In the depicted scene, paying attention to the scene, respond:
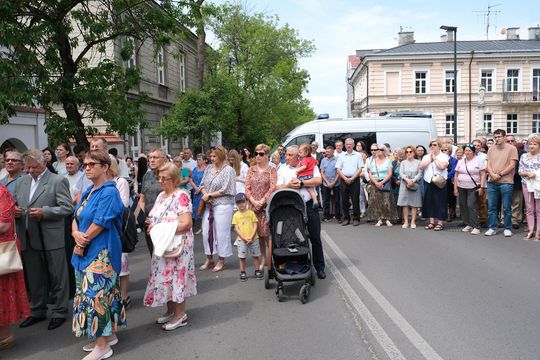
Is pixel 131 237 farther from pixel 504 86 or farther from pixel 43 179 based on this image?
pixel 504 86

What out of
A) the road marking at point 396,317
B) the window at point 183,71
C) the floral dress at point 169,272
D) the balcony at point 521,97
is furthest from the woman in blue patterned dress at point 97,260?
the balcony at point 521,97

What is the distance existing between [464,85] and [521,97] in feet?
20.3

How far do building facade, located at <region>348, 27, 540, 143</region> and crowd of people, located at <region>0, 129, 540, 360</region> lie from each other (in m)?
44.7

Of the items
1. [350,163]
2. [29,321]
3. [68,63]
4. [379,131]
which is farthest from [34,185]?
[379,131]

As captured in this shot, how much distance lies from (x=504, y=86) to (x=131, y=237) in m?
57.9

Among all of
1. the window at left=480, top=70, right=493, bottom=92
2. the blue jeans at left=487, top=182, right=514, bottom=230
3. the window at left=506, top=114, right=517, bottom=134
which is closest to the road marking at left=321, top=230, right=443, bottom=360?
the blue jeans at left=487, top=182, right=514, bottom=230

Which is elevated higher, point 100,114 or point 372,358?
point 100,114

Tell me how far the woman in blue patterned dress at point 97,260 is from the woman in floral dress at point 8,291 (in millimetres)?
750

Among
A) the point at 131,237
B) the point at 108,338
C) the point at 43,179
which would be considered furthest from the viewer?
the point at 43,179

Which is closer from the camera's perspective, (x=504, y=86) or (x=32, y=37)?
(x=32, y=37)

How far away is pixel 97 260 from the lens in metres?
4.49

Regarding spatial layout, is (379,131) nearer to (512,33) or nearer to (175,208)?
(175,208)

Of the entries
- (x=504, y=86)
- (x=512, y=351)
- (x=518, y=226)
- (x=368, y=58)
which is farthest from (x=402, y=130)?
(x=504, y=86)

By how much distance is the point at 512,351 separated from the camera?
14.5 feet
